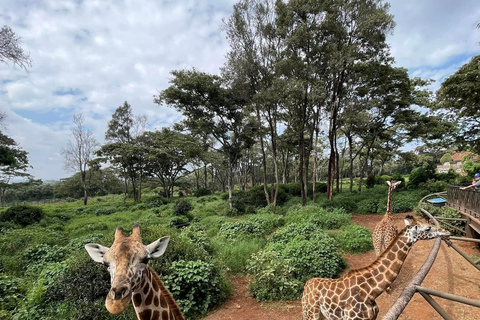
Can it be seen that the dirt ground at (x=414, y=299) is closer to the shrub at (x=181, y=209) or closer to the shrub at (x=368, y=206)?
the shrub at (x=368, y=206)

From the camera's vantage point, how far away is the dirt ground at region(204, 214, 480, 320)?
14.8ft

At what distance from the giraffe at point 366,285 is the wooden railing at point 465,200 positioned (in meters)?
5.54

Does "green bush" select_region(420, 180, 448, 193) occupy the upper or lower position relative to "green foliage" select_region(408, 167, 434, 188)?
lower

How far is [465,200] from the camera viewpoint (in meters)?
7.67

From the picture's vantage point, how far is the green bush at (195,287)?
5059 millimetres

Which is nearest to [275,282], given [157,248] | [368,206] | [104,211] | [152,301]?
[152,301]

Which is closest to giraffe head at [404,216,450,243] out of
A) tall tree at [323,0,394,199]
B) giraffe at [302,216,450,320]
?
giraffe at [302,216,450,320]

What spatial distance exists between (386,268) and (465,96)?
13411 millimetres

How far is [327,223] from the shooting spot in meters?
10.8

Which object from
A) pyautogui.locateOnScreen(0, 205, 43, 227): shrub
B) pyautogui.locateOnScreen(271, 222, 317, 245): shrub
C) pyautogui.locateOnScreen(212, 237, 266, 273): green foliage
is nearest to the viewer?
pyautogui.locateOnScreen(212, 237, 266, 273): green foliage

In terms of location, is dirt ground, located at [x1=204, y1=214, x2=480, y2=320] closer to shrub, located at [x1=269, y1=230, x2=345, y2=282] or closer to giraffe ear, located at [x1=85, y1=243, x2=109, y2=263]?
shrub, located at [x1=269, y1=230, x2=345, y2=282]

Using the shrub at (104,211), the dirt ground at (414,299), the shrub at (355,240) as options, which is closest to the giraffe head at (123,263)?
the dirt ground at (414,299)

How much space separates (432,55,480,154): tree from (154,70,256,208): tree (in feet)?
37.8

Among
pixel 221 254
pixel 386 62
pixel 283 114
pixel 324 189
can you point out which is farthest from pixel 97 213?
pixel 386 62
